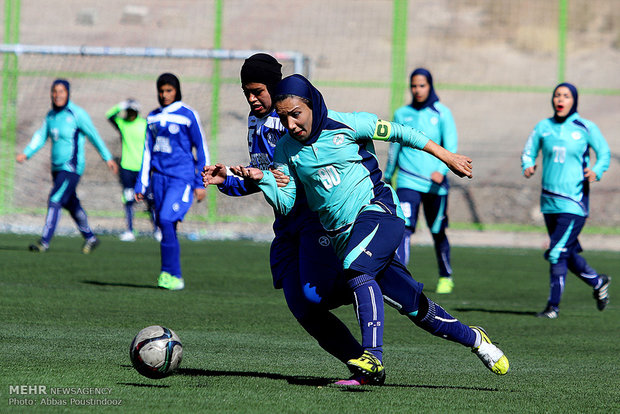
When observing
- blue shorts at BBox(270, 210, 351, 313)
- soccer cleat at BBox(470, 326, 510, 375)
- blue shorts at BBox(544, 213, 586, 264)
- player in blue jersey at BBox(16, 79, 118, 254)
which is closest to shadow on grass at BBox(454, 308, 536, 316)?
blue shorts at BBox(544, 213, 586, 264)

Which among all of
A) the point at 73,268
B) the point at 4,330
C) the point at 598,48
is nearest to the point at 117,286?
the point at 73,268

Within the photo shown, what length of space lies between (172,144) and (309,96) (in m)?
5.53

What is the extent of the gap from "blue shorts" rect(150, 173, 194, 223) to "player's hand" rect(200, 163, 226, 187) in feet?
17.2

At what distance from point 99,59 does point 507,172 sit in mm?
10469

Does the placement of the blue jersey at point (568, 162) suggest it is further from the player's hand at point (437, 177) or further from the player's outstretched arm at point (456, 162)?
the player's outstretched arm at point (456, 162)

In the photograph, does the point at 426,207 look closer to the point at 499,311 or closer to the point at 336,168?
the point at 499,311

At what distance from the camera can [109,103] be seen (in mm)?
28609

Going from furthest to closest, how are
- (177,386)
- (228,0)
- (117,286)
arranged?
(228,0), (117,286), (177,386)

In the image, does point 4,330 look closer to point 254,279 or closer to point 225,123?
point 254,279

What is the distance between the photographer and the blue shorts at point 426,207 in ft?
39.8

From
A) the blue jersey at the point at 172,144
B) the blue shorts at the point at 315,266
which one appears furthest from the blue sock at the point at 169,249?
the blue shorts at the point at 315,266

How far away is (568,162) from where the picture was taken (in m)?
10.6

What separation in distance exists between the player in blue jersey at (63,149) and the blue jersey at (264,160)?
338 inches

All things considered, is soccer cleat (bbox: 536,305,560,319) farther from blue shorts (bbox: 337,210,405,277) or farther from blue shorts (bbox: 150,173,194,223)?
blue shorts (bbox: 337,210,405,277)
